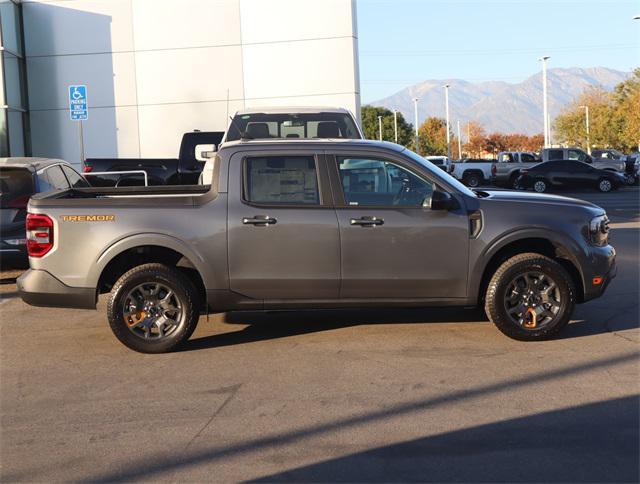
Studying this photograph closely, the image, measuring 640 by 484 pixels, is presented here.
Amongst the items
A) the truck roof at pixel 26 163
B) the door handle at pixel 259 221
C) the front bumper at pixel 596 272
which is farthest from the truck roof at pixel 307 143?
the truck roof at pixel 26 163

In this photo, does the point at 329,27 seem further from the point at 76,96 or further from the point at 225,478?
the point at 225,478

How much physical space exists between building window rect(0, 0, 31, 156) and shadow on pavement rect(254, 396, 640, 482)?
Answer: 65.9 feet

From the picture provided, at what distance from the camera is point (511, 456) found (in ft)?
15.6

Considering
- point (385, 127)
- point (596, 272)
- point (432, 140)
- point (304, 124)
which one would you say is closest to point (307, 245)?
point (596, 272)

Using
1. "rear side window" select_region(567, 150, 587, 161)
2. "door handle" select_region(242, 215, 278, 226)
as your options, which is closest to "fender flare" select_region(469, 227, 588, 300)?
"door handle" select_region(242, 215, 278, 226)

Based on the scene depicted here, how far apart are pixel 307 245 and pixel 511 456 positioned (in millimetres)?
3051

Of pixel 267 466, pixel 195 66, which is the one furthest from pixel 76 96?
pixel 267 466

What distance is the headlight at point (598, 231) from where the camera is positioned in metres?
7.57

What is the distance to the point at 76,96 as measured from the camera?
16.0m

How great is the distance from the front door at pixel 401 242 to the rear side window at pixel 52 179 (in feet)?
17.2

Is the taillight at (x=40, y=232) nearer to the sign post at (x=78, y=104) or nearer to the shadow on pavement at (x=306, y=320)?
the shadow on pavement at (x=306, y=320)

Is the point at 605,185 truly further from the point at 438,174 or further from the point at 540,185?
the point at 438,174

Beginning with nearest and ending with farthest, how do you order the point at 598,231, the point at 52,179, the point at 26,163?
the point at 598,231
the point at 26,163
the point at 52,179

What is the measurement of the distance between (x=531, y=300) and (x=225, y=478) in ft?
12.6
